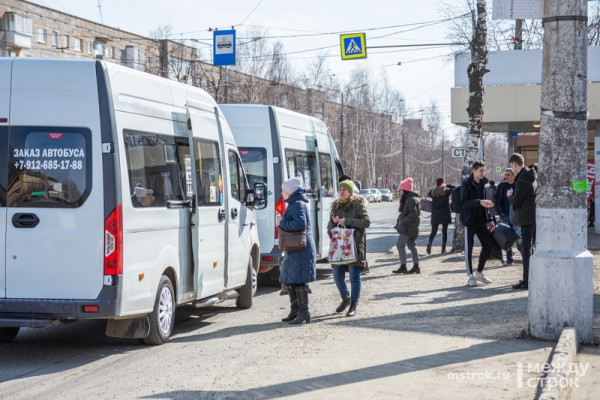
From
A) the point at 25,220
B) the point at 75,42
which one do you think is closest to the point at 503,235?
the point at 25,220

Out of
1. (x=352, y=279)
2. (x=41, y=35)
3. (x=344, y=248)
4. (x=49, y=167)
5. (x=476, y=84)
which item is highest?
(x=41, y=35)

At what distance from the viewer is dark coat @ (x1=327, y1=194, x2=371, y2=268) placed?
10.9 metres

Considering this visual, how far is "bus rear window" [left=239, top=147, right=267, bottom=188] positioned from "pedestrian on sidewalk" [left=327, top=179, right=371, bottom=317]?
138 inches

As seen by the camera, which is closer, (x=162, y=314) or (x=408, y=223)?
(x=162, y=314)

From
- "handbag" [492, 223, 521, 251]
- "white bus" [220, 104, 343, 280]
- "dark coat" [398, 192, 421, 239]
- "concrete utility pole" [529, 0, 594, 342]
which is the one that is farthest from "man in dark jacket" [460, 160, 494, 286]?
"concrete utility pole" [529, 0, 594, 342]

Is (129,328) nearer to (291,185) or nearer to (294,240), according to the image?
(294,240)

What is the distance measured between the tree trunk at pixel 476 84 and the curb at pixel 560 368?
12.3 meters

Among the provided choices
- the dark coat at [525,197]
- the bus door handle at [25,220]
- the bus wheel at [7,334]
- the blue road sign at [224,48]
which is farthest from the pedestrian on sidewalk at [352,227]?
the blue road sign at [224,48]

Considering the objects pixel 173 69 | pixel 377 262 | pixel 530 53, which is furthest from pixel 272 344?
pixel 173 69

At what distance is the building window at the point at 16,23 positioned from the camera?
2488 inches

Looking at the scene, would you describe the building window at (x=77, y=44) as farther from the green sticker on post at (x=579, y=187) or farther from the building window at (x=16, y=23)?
the green sticker on post at (x=579, y=187)

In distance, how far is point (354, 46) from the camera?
→ 25.5 meters

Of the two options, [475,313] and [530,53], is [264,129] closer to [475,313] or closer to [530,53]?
[475,313]

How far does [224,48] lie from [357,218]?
63.7ft
